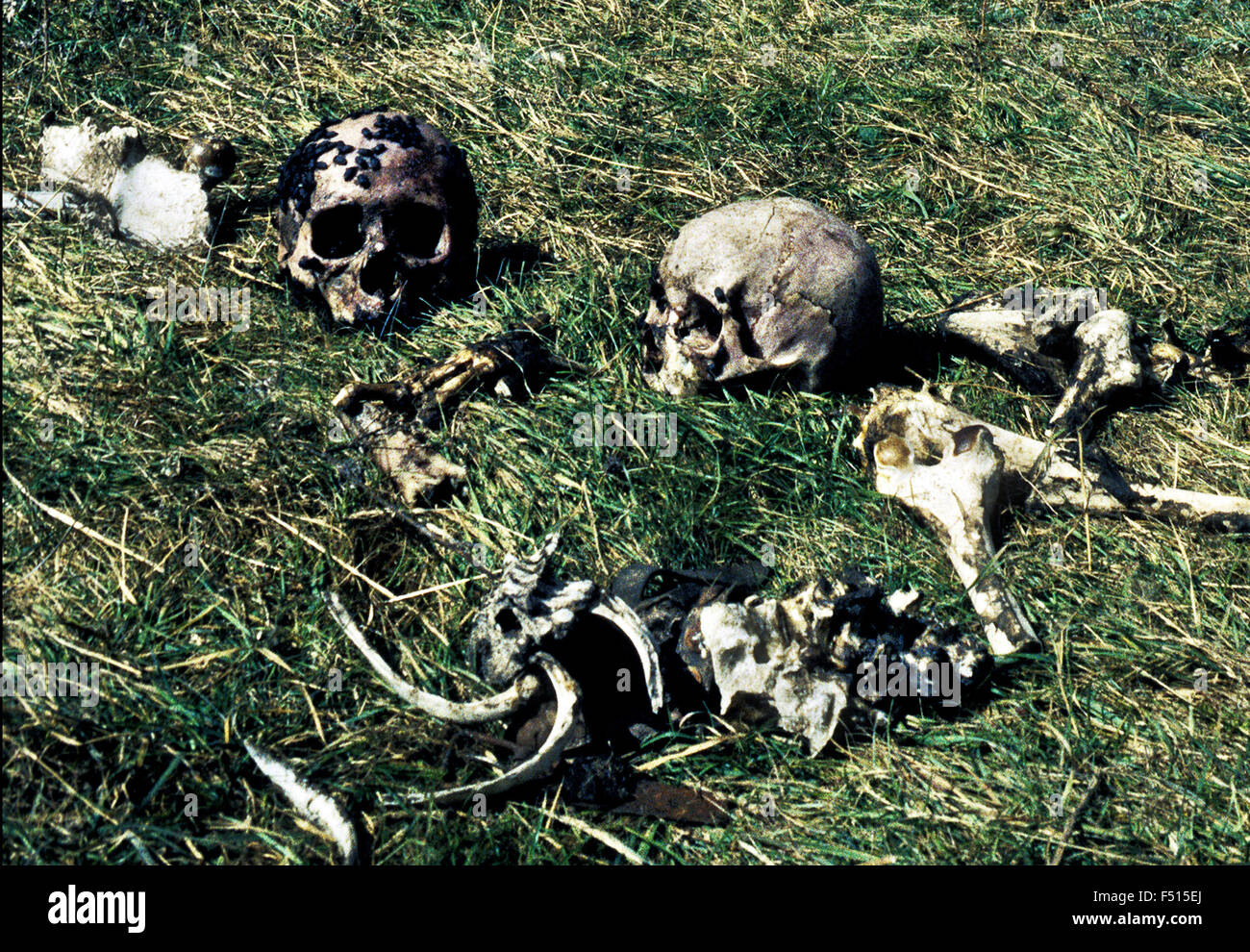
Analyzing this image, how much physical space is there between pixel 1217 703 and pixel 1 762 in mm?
3540

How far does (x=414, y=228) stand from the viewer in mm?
4770

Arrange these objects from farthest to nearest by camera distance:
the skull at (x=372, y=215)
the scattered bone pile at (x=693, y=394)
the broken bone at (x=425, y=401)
A: 1. the skull at (x=372, y=215)
2. the broken bone at (x=425, y=401)
3. the scattered bone pile at (x=693, y=394)

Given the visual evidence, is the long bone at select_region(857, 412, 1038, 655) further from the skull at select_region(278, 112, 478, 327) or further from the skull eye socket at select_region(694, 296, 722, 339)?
the skull at select_region(278, 112, 478, 327)

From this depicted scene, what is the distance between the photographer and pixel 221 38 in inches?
244

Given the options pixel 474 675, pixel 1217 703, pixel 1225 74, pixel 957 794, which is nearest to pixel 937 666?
pixel 957 794

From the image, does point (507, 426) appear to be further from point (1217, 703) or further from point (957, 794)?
Result: point (1217, 703)

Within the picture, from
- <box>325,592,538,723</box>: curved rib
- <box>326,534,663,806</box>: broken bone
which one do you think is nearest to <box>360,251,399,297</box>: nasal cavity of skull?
<box>326,534,663,806</box>: broken bone

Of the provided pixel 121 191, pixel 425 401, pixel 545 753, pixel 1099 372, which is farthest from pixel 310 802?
pixel 1099 372

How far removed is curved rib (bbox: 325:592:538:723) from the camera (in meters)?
3.24

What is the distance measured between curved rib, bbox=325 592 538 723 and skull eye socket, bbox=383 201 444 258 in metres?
1.93

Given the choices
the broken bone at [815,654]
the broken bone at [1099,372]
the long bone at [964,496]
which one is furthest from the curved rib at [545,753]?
the broken bone at [1099,372]

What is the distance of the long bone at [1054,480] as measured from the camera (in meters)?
4.20

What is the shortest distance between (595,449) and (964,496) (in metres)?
1.33

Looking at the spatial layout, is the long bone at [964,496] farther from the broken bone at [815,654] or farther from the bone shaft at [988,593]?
the broken bone at [815,654]
